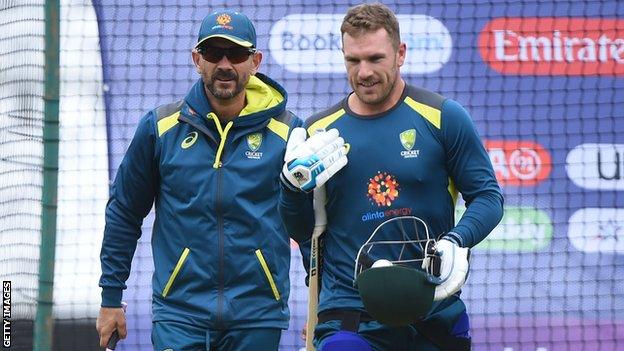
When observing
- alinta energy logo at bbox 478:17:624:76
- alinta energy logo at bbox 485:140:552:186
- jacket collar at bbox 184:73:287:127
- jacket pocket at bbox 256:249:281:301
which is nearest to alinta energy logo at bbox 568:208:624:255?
alinta energy logo at bbox 485:140:552:186

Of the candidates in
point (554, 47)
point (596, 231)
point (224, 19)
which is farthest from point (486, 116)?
point (224, 19)

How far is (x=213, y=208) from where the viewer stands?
4418 mm

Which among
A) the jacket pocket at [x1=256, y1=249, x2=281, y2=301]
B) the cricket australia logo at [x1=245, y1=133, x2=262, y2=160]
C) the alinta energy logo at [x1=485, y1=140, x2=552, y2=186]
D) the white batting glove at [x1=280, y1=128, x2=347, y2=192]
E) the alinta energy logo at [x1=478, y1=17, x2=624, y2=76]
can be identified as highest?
the alinta energy logo at [x1=478, y1=17, x2=624, y2=76]

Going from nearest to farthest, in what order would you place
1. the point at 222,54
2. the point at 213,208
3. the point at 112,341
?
the point at 213,208, the point at 222,54, the point at 112,341

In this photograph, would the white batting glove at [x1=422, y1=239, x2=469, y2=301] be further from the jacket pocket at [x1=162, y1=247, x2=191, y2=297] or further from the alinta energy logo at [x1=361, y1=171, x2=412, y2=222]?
the jacket pocket at [x1=162, y1=247, x2=191, y2=297]

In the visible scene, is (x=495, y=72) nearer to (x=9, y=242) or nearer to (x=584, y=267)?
(x=584, y=267)

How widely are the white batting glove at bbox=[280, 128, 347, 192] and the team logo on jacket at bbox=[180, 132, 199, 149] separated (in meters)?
0.78

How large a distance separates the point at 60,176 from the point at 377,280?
365 centimetres

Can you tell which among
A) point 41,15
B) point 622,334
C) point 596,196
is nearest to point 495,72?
point 596,196

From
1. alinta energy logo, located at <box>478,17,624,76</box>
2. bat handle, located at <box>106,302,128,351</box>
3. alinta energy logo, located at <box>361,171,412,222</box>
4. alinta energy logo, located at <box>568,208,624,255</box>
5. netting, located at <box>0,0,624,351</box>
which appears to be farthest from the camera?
alinta energy logo, located at <box>478,17,624,76</box>

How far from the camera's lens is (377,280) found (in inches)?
142

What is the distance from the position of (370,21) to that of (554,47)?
351 cm

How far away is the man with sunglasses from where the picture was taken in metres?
4.43

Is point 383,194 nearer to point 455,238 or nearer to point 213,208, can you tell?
point 455,238
